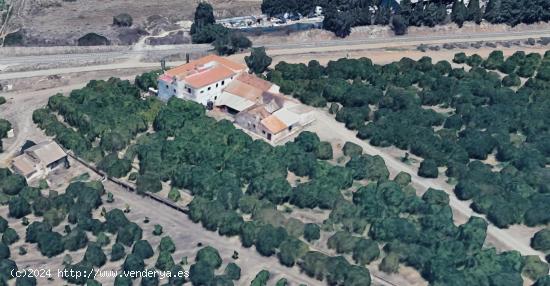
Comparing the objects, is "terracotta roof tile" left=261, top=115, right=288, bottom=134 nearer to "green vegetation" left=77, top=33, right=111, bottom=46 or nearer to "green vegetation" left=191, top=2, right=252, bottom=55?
"green vegetation" left=191, top=2, right=252, bottom=55

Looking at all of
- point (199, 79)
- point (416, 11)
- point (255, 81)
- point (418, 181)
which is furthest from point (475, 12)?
point (199, 79)

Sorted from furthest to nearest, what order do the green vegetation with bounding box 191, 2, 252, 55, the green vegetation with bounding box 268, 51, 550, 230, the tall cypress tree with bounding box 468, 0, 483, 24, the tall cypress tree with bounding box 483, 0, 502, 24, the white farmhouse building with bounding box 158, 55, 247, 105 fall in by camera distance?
the tall cypress tree with bounding box 483, 0, 502, 24
the tall cypress tree with bounding box 468, 0, 483, 24
the green vegetation with bounding box 191, 2, 252, 55
the white farmhouse building with bounding box 158, 55, 247, 105
the green vegetation with bounding box 268, 51, 550, 230

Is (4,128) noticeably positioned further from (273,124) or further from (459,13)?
(459,13)

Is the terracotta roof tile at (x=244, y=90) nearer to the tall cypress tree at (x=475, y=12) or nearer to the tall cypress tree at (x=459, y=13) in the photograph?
the tall cypress tree at (x=459, y=13)

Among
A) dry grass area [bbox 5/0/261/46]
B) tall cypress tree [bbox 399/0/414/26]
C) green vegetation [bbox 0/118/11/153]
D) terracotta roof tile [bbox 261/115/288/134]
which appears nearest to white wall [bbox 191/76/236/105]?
terracotta roof tile [bbox 261/115/288/134]

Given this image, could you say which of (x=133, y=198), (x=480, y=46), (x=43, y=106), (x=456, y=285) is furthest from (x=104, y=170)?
(x=480, y=46)

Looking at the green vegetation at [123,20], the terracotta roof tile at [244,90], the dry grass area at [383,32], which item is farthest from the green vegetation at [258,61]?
the green vegetation at [123,20]

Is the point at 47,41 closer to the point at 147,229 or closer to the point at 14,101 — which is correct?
the point at 14,101
